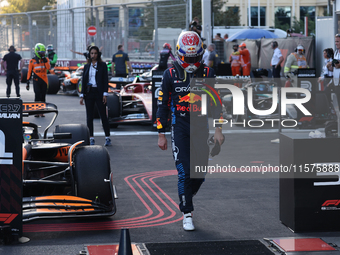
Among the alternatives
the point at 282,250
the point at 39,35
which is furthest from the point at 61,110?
the point at 39,35

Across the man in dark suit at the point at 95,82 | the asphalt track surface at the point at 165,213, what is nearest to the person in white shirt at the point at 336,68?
the asphalt track surface at the point at 165,213

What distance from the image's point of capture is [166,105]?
5426 mm

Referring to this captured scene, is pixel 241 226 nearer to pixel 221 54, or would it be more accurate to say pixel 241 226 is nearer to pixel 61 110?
pixel 61 110

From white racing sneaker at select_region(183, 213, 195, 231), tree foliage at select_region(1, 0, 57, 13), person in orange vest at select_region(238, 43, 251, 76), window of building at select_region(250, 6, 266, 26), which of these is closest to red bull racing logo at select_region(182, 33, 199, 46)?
white racing sneaker at select_region(183, 213, 195, 231)

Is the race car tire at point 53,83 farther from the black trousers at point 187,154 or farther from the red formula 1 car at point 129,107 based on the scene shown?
the black trousers at point 187,154

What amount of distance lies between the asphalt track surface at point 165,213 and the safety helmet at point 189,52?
150cm

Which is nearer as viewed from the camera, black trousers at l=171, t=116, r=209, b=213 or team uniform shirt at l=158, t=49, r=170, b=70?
black trousers at l=171, t=116, r=209, b=213

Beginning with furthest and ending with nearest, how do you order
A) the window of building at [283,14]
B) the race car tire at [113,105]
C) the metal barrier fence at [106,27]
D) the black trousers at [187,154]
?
the window of building at [283,14] < the metal barrier fence at [106,27] < the race car tire at [113,105] < the black trousers at [187,154]

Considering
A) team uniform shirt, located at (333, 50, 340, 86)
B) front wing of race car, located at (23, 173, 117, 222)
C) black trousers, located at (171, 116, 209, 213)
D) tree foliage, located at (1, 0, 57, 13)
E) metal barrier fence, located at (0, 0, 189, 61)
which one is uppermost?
tree foliage, located at (1, 0, 57, 13)

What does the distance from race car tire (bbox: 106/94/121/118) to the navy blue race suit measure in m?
6.78

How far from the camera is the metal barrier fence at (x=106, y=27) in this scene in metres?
22.2

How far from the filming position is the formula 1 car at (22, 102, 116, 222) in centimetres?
496

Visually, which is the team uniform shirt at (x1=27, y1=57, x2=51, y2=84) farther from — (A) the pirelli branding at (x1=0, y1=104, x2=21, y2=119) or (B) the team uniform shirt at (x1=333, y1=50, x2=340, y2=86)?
(A) the pirelli branding at (x1=0, y1=104, x2=21, y2=119)

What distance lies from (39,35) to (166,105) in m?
25.8
